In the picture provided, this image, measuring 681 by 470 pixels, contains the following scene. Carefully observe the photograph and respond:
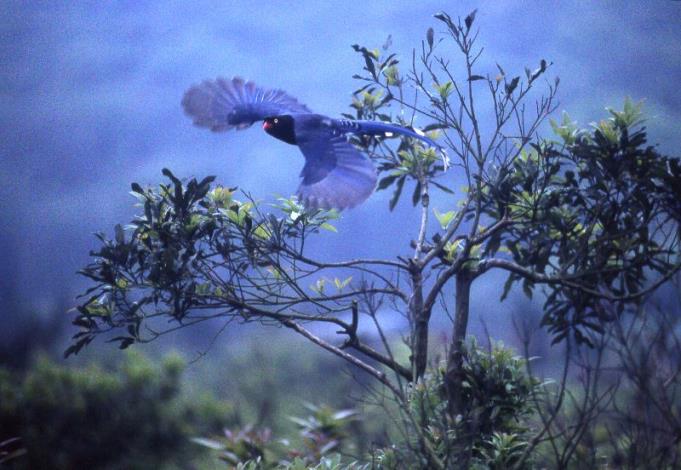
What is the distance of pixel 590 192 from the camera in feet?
6.77

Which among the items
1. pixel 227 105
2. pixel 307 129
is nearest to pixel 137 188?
pixel 227 105

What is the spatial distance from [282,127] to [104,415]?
1928 millimetres

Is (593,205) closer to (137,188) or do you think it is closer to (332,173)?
(332,173)

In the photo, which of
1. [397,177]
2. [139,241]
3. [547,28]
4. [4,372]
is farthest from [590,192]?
[4,372]

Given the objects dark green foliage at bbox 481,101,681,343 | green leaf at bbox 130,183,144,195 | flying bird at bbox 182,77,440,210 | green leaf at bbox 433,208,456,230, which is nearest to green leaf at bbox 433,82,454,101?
flying bird at bbox 182,77,440,210

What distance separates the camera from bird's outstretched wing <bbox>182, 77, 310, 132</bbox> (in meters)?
2.17

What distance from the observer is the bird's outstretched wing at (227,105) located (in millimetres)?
2174

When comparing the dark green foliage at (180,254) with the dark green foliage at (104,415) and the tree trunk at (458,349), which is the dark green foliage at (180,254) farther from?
the dark green foliage at (104,415)

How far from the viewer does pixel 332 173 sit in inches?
78.2

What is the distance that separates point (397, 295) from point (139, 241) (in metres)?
0.81

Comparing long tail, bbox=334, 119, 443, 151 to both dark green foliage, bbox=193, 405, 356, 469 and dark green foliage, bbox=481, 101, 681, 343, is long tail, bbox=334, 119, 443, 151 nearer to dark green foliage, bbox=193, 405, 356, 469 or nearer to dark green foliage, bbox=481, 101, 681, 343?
dark green foliage, bbox=481, 101, 681, 343

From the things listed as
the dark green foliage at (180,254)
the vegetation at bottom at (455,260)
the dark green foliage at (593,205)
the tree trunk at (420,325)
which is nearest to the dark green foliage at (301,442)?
the vegetation at bottom at (455,260)

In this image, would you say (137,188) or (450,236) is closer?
(137,188)

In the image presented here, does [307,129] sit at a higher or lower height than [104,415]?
higher
